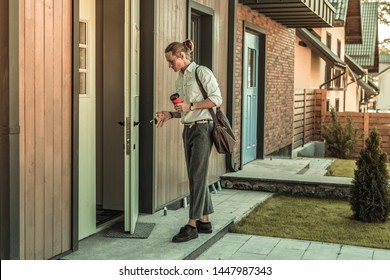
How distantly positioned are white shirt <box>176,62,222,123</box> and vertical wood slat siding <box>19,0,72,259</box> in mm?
1211

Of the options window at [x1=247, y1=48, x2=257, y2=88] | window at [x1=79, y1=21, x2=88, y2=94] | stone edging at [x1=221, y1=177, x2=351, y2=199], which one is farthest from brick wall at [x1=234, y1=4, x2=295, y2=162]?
window at [x1=79, y1=21, x2=88, y2=94]

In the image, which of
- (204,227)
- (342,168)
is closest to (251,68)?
(342,168)

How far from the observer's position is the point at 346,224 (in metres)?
7.66

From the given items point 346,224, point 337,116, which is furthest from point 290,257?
point 337,116

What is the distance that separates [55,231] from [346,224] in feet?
12.6

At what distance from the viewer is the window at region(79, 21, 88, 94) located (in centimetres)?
605

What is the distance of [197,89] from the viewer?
6.04 metres

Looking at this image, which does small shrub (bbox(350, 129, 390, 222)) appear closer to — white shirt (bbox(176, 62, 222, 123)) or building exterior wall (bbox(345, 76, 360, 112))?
white shirt (bbox(176, 62, 222, 123))

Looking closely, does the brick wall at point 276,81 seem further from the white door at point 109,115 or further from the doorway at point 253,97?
the white door at point 109,115

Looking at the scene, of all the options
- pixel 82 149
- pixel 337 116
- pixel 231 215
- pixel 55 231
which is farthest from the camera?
pixel 337 116

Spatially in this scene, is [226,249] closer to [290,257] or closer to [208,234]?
[208,234]

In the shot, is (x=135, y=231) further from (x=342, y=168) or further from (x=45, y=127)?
(x=342, y=168)

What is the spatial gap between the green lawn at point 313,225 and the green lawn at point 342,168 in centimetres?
361

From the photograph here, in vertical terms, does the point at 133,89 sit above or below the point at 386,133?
above
